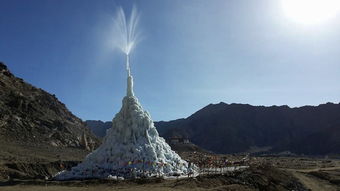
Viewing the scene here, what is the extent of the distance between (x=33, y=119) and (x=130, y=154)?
169ft

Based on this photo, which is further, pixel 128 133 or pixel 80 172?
pixel 128 133

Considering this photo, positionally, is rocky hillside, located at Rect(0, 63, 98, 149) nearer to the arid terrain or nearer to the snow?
the arid terrain

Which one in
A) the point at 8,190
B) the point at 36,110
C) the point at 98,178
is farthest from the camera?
the point at 36,110

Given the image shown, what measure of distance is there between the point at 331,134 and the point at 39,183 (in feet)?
523

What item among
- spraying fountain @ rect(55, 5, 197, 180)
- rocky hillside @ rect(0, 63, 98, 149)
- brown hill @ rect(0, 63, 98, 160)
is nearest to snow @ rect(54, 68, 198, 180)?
spraying fountain @ rect(55, 5, 197, 180)

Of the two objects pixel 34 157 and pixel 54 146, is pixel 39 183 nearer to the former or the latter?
pixel 34 157

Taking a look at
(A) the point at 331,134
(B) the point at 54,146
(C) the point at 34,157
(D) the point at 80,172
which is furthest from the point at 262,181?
(A) the point at 331,134

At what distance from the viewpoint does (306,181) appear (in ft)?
206

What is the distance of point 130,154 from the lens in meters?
55.7

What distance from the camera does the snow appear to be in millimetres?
53281

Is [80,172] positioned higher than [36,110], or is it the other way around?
[36,110]

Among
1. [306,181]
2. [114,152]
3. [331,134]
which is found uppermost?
[331,134]

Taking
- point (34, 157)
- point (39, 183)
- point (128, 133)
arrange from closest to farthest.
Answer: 1. point (39, 183)
2. point (128, 133)
3. point (34, 157)

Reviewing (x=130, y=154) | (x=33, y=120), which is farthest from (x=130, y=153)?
(x=33, y=120)
